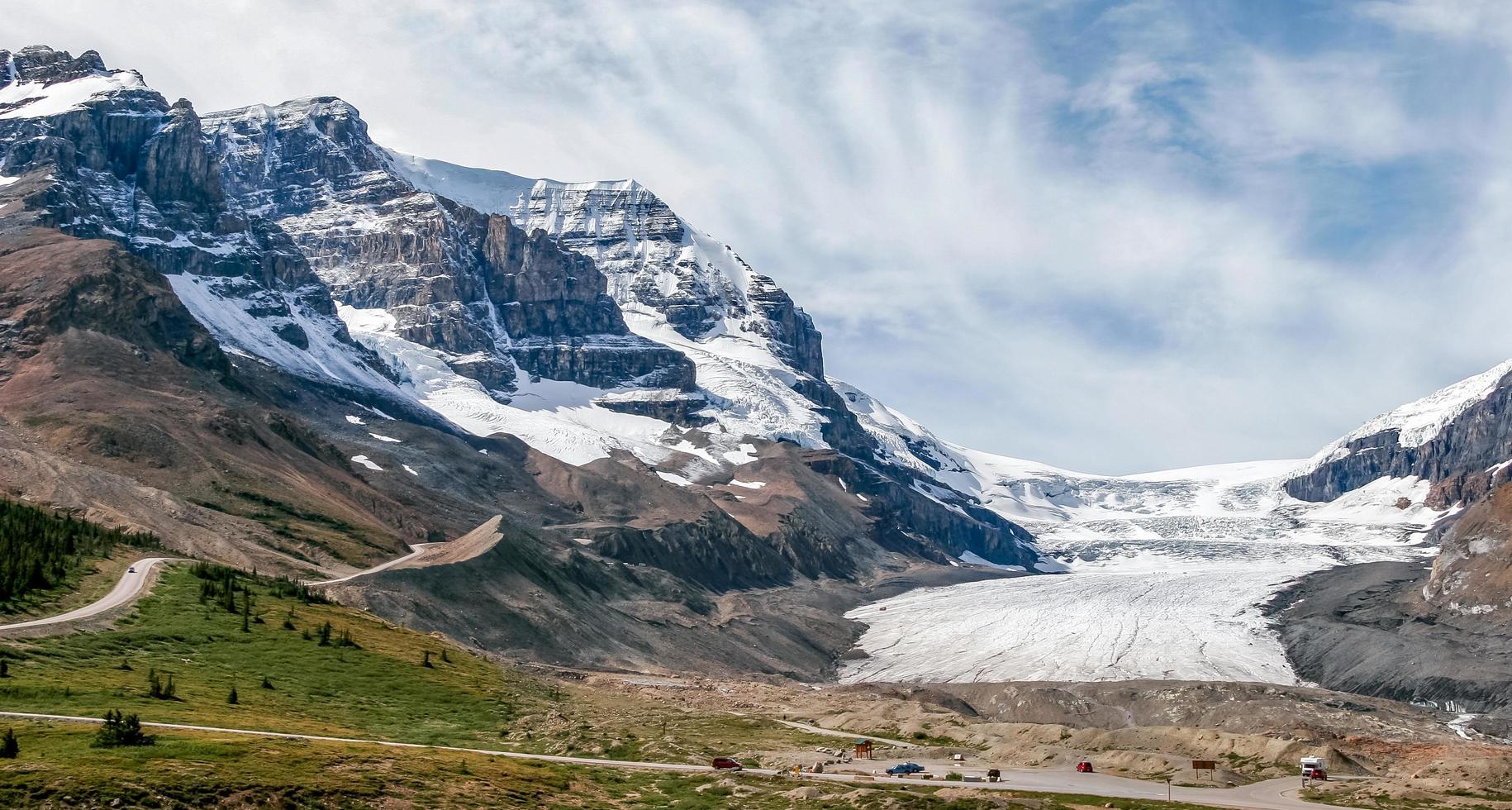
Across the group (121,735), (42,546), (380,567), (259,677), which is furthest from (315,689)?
(380,567)

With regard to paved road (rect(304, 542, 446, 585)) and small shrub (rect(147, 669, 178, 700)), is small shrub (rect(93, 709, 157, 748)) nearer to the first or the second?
small shrub (rect(147, 669, 178, 700))

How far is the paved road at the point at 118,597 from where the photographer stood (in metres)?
61.0

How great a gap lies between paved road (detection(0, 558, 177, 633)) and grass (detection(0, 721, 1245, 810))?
19214 mm

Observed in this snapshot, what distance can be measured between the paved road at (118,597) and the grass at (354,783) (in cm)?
1921

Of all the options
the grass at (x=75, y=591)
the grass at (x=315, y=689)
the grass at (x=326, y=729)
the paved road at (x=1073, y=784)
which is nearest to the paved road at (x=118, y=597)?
the grass at (x=75, y=591)

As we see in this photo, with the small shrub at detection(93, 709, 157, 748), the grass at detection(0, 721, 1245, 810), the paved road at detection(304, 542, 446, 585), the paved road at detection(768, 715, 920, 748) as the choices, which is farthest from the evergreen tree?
the paved road at detection(768, 715, 920, 748)

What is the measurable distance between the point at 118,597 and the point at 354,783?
34.1 metres

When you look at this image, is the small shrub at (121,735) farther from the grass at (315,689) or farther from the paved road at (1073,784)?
the paved road at (1073,784)

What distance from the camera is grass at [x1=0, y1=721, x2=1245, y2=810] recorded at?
3797cm

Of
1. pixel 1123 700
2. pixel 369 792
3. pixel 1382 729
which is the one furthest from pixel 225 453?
pixel 369 792

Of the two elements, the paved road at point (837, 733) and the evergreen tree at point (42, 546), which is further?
the paved road at point (837, 733)

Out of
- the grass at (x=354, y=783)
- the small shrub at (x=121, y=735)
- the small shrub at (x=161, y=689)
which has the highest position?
the small shrub at (x=161, y=689)

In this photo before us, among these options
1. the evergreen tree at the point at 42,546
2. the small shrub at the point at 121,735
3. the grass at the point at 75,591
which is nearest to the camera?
the small shrub at the point at 121,735

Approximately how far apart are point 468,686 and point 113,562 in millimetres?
23430
